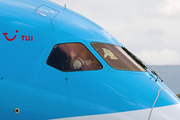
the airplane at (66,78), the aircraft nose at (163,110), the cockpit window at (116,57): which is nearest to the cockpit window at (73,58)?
the airplane at (66,78)

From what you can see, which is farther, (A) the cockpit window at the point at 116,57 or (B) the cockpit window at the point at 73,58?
(A) the cockpit window at the point at 116,57

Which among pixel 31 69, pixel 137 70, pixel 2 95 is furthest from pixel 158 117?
pixel 2 95

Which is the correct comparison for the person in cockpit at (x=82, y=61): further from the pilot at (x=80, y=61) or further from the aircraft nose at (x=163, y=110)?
the aircraft nose at (x=163, y=110)

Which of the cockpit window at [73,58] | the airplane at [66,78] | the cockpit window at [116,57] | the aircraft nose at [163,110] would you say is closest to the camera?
the airplane at [66,78]

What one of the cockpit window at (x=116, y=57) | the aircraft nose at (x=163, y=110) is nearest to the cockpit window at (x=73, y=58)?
the cockpit window at (x=116, y=57)

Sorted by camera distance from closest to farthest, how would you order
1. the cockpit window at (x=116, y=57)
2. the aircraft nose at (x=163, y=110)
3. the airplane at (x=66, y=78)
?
the airplane at (x=66, y=78), the aircraft nose at (x=163, y=110), the cockpit window at (x=116, y=57)

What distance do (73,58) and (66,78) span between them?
2.17 ft

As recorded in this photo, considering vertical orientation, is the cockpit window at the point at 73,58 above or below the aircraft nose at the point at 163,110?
above

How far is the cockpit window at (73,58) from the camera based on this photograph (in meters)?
7.82

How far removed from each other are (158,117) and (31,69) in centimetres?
362

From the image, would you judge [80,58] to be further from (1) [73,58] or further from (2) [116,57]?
(2) [116,57]

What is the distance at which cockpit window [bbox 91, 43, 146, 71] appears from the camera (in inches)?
318

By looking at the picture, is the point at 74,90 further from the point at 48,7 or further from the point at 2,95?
the point at 48,7

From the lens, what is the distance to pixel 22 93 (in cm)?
740
